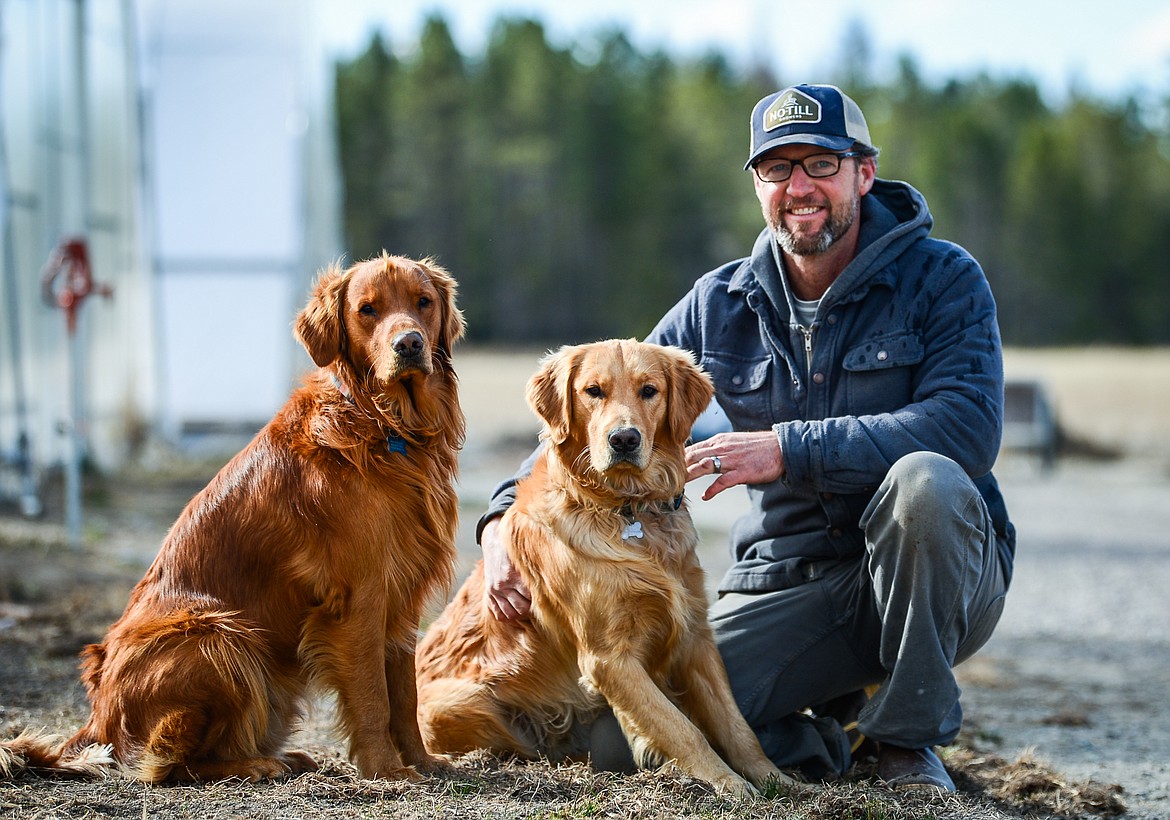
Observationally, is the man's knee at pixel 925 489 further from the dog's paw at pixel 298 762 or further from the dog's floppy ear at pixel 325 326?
the dog's paw at pixel 298 762

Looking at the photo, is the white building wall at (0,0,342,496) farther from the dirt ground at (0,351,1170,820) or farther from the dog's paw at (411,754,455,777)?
the dog's paw at (411,754,455,777)

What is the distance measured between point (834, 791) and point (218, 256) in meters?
11.9

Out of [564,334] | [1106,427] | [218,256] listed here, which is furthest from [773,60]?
[218,256]

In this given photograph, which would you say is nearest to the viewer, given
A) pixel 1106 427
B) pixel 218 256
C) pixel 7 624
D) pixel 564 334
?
pixel 7 624

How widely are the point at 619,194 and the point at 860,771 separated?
159 ft

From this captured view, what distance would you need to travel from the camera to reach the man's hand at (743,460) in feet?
11.8

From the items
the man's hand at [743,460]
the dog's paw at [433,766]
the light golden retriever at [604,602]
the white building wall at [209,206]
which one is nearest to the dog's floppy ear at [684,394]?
the light golden retriever at [604,602]

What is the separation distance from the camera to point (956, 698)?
3512mm

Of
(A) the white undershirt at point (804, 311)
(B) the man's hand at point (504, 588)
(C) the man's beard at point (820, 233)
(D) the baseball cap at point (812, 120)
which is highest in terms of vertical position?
(D) the baseball cap at point (812, 120)

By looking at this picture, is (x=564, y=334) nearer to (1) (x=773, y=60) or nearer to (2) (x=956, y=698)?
(1) (x=773, y=60)

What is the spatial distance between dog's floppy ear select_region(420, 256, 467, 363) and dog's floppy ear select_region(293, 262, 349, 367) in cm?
28

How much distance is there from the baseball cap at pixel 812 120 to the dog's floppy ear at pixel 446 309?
110 cm

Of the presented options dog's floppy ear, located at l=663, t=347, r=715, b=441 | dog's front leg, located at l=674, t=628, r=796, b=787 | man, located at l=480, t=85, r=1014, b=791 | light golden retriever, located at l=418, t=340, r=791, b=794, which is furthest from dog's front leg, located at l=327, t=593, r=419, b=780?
dog's floppy ear, located at l=663, t=347, r=715, b=441

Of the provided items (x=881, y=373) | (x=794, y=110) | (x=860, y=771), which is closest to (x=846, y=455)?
(x=881, y=373)
